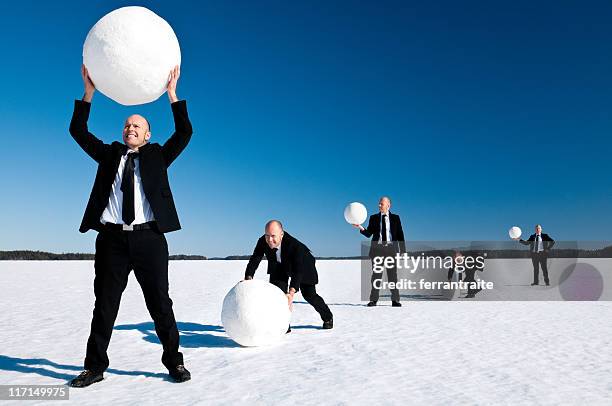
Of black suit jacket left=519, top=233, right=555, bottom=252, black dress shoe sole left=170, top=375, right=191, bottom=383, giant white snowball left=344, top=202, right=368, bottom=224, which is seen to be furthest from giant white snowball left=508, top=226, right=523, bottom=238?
black dress shoe sole left=170, top=375, right=191, bottom=383

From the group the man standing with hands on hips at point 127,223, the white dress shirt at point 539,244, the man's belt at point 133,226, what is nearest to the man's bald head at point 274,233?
the man standing with hands on hips at point 127,223

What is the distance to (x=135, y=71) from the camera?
440cm

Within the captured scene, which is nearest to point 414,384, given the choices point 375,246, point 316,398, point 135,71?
point 316,398

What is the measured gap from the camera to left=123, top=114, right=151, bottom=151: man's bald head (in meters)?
4.81

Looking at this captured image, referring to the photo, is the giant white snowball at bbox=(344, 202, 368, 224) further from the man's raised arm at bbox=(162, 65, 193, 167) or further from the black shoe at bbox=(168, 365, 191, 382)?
the black shoe at bbox=(168, 365, 191, 382)

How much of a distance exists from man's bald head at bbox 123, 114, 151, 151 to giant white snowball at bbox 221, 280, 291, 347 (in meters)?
2.31

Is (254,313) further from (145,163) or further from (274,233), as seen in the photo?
(145,163)

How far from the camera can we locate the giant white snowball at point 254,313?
621cm

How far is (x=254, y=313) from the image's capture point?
6219 mm

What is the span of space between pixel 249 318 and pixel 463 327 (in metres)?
3.82

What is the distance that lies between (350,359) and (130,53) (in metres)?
3.88

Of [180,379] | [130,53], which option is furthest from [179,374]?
[130,53]

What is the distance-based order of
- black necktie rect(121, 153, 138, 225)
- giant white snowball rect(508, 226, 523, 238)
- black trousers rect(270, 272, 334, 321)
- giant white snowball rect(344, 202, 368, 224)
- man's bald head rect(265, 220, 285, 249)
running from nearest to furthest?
black necktie rect(121, 153, 138, 225) → man's bald head rect(265, 220, 285, 249) → black trousers rect(270, 272, 334, 321) → giant white snowball rect(344, 202, 368, 224) → giant white snowball rect(508, 226, 523, 238)

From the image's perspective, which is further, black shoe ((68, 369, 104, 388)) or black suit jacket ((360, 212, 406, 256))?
black suit jacket ((360, 212, 406, 256))
